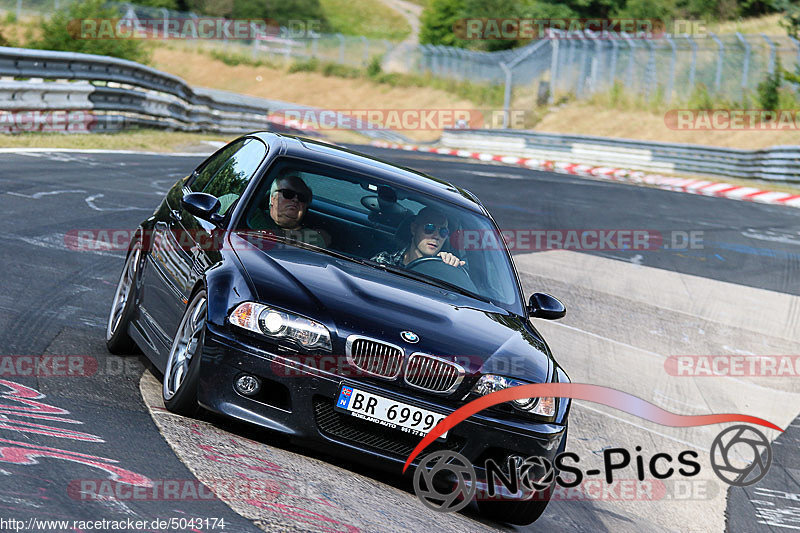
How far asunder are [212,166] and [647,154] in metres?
29.8

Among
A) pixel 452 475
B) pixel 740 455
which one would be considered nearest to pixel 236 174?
pixel 452 475

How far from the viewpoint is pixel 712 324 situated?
1138cm

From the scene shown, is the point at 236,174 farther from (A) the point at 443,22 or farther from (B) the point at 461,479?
(A) the point at 443,22

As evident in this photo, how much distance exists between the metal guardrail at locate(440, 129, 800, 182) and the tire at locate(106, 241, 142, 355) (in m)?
26.0

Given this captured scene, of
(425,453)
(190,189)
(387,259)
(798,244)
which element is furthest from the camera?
(798,244)

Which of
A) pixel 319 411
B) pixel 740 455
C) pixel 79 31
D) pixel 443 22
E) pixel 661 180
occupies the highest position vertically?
pixel 319 411

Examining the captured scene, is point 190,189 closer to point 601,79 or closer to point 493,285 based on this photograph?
point 493,285

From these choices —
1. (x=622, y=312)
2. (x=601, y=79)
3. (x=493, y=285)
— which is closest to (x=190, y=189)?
(x=493, y=285)

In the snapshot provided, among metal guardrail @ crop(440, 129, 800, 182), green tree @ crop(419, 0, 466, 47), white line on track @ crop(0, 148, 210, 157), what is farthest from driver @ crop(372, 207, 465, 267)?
green tree @ crop(419, 0, 466, 47)

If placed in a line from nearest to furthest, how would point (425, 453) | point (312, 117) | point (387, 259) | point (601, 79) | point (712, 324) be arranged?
1. point (425, 453)
2. point (387, 259)
3. point (712, 324)
4. point (601, 79)
5. point (312, 117)

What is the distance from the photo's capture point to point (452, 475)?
5.04 meters

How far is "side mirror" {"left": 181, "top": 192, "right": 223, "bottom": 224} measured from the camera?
602cm

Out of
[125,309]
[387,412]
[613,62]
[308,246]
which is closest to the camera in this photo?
[387,412]

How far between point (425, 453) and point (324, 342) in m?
0.67
